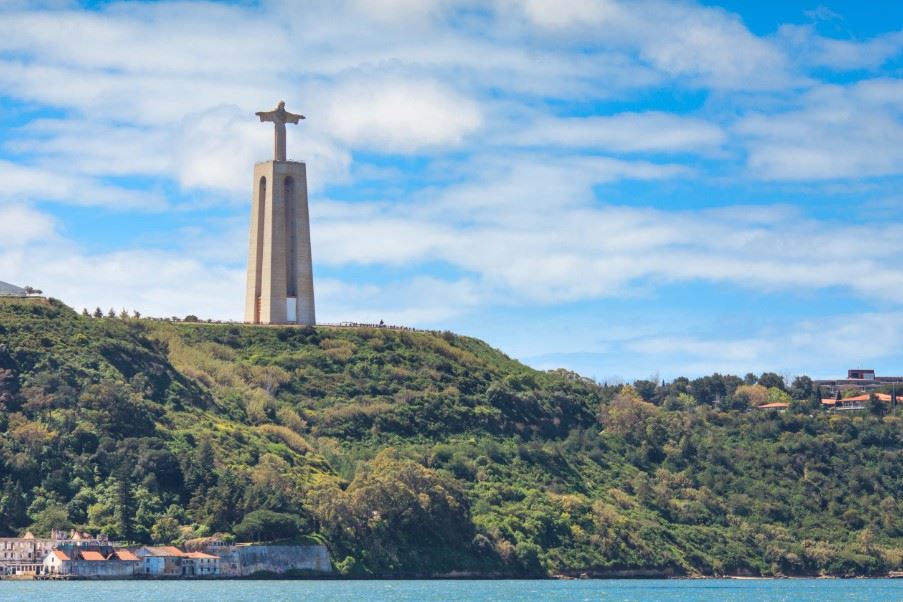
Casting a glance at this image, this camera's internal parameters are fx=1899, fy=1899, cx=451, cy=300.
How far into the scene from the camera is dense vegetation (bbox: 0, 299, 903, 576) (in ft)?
397

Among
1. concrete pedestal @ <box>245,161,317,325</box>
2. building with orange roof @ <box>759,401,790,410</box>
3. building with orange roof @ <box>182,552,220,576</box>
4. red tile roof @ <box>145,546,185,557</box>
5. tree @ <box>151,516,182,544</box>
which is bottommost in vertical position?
building with orange roof @ <box>182,552,220,576</box>

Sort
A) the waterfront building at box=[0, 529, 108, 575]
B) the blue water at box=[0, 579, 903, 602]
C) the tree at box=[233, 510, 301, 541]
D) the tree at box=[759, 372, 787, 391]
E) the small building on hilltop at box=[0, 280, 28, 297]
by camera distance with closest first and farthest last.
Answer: the blue water at box=[0, 579, 903, 602] → the waterfront building at box=[0, 529, 108, 575] → the tree at box=[233, 510, 301, 541] → the small building on hilltop at box=[0, 280, 28, 297] → the tree at box=[759, 372, 787, 391]

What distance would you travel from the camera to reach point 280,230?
156m

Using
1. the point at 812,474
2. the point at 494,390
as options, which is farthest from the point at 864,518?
the point at 494,390

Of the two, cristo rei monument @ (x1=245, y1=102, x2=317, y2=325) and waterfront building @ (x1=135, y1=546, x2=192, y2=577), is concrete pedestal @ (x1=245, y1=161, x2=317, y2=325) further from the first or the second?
waterfront building @ (x1=135, y1=546, x2=192, y2=577)

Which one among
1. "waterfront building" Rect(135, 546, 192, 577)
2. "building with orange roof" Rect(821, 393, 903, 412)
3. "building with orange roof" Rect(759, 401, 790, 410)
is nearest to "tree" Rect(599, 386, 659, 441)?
"building with orange roof" Rect(759, 401, 790, 410)

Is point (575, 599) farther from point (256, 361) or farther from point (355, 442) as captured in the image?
point (256, 361)

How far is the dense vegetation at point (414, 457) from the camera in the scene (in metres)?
121

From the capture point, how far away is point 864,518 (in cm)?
15250

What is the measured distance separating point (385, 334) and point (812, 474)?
38.6 meters

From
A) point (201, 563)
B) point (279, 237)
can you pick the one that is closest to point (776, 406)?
point (279, 237)

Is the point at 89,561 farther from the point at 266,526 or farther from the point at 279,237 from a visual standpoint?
the point at 279,237

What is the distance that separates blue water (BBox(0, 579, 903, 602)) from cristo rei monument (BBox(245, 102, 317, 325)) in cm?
4047

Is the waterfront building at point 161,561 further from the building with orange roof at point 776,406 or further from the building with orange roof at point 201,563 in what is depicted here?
the building with orange roof at point 776,406
